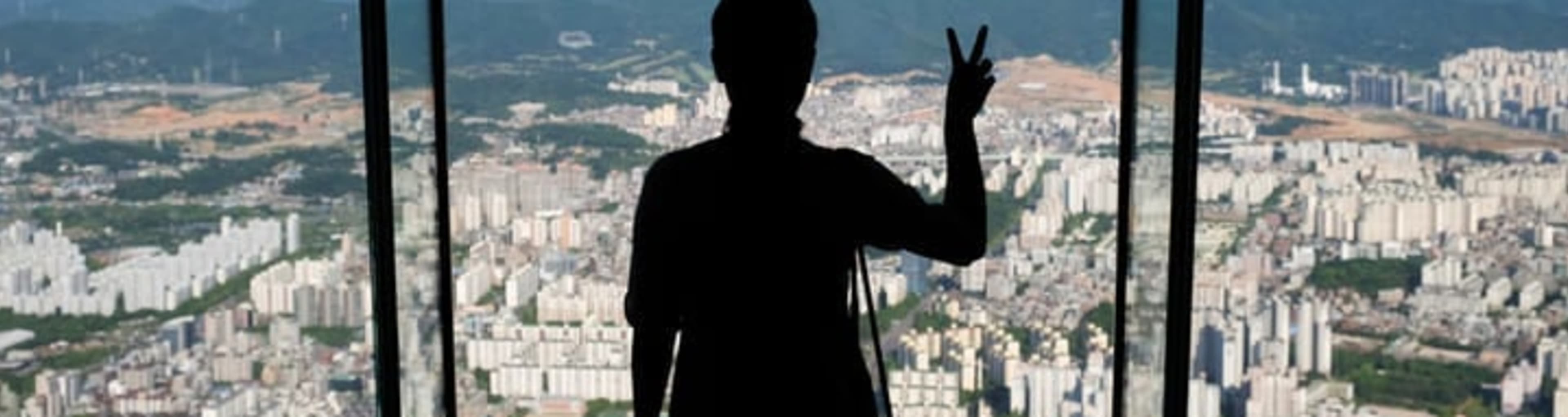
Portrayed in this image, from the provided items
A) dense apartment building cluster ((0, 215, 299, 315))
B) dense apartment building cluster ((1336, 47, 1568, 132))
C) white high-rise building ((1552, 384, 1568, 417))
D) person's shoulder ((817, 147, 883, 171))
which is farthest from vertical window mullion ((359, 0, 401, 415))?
white high-rise building ((1552, 384, 1568, 417))

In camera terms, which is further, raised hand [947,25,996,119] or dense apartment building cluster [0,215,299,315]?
dense apartment building cluster [0,215,299,315]

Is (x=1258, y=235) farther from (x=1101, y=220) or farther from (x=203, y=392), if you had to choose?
(x=203, y=392)

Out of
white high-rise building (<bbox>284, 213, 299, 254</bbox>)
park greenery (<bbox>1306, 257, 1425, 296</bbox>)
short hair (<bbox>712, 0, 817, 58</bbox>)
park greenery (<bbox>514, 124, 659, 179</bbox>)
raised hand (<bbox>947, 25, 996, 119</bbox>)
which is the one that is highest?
short hair (<bbox>712, 0, 817, 58</bbox>)

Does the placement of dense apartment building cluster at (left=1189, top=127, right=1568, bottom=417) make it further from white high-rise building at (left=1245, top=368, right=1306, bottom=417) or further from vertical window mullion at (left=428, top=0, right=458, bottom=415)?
vertical window mullion at (left=428, top=0, right=458, bottom=415)

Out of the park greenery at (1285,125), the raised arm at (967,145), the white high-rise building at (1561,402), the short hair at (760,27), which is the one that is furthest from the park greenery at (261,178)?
the white high-rise building at (1561,402)

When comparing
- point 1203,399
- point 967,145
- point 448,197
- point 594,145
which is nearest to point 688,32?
point 594,145

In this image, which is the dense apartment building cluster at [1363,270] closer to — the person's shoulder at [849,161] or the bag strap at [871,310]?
the bag strap at [871,310]
